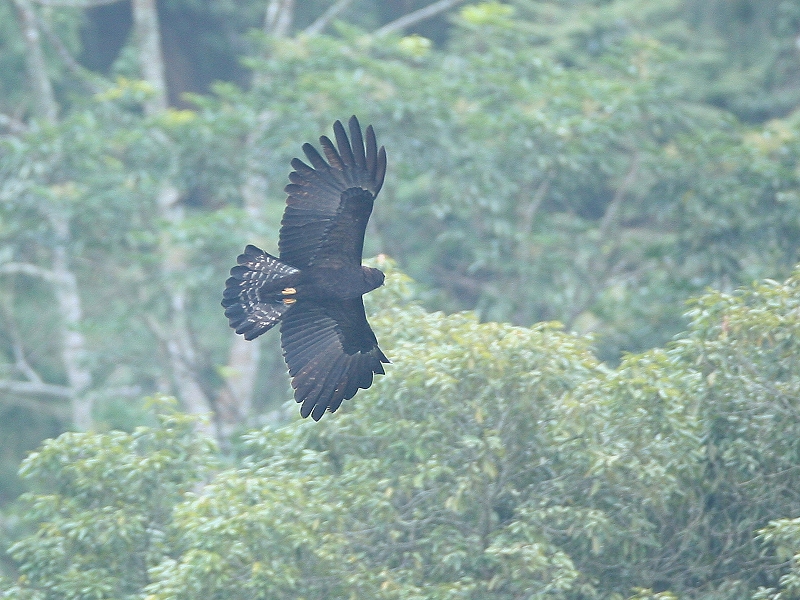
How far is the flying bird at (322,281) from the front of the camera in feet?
22.9

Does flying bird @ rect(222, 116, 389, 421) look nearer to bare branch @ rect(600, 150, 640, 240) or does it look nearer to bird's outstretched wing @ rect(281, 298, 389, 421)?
bird's outstretched wing @ rect(281, 298, 389, 421)

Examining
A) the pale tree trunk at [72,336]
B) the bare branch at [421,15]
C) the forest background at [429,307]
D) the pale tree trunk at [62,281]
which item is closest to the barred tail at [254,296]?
the forest background at [429,307]

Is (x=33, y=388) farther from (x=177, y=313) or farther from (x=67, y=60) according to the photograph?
(x=67, y=60)

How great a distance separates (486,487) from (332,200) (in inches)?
81.6

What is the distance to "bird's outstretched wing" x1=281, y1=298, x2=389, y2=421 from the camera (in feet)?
24.5

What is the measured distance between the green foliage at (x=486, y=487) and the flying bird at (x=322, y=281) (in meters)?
0.30

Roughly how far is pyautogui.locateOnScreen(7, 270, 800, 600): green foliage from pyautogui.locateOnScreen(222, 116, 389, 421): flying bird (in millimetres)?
300

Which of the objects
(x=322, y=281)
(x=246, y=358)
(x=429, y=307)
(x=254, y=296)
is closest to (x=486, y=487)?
(x=322, y=281)

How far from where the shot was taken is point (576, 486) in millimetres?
7289

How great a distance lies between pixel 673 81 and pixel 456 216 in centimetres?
296

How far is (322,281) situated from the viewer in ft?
24.7

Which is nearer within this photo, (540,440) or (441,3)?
(540,440)

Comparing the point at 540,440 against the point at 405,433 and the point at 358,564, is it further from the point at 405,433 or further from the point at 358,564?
the point at 358,564

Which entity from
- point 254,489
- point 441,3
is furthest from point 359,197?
point 441,3
